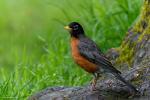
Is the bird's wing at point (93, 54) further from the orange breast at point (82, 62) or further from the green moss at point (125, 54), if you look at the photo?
the green moss at point (125, 54)

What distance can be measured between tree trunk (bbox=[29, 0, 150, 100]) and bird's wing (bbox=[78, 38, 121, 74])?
0.56 feet

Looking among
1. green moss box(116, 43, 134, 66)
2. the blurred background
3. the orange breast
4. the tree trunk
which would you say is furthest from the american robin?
the blurred background

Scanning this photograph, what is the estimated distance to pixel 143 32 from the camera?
9266mm

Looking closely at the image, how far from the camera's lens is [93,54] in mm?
8625

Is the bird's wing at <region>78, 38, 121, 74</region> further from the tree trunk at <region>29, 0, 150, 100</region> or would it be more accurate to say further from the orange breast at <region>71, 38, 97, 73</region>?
the tree trunk at <region>29, 0, 150, 100</region>

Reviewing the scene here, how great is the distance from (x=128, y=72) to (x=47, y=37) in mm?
3323

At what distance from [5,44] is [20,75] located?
10.5ft

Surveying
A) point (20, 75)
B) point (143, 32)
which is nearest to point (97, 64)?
point (143, 32)

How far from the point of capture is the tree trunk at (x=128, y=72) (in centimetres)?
800

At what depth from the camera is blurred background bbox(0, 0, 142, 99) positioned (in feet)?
32.0

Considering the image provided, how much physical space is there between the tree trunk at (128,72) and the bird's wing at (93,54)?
172 mm

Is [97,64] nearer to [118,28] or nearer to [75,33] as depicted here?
[75,33]

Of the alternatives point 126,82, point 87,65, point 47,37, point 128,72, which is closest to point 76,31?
point 87,65

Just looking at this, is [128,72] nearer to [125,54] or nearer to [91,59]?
[91,59]
